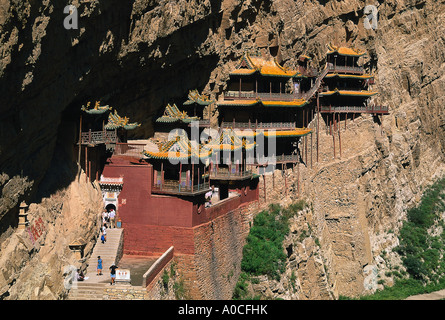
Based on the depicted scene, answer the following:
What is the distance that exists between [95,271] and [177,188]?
593 centimetres

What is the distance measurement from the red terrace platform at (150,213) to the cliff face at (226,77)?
241 cm

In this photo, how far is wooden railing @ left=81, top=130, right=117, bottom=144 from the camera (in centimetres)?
2939

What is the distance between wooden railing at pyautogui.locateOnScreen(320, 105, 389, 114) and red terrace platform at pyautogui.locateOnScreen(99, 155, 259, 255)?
22059 mm

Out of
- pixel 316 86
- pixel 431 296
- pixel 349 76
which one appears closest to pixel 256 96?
pixel 316 86

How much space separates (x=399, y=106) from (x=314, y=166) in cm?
1626

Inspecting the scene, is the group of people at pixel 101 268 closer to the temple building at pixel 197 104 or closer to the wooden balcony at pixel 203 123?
the temple building at pixel 197 104

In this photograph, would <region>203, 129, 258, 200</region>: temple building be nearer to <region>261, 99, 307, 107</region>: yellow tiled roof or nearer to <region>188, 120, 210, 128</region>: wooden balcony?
<region>188, 120, 210, 128</region>: wooden balcony

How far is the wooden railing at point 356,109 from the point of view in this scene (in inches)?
1922

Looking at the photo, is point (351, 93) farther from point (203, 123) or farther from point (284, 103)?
point (203, 123)

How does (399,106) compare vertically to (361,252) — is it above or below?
above

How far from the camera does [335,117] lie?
162 feet

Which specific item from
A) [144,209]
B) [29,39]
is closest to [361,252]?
[144,209]

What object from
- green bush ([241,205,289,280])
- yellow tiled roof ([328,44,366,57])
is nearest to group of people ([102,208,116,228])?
green bush ([241,205,289,280])

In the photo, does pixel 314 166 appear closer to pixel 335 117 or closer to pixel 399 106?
pixel 335 117
